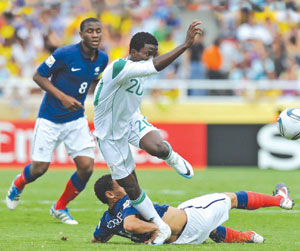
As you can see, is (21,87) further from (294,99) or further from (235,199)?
(235,199)

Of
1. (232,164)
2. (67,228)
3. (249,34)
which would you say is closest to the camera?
(67,228)

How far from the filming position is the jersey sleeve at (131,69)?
273 inches

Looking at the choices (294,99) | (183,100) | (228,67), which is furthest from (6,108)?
(294,99)

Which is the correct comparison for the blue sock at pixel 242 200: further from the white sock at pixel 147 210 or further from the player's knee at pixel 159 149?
the player's knee at pixel 159 149

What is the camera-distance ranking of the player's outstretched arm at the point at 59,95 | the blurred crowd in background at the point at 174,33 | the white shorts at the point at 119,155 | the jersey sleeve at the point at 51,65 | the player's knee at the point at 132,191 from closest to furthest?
the player's knee at the point at 132,191 < the white shorts at the point at 119,155 < the player's outstretched arm at the point at 59,95 < the jersey sleeve at the point at 51,65 < the blurred crowd in background at the point at 174,33

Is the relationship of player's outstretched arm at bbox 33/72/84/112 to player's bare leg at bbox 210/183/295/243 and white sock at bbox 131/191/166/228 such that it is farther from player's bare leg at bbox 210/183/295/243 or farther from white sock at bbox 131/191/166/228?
player's bare leg at bbox 210/183/295/243

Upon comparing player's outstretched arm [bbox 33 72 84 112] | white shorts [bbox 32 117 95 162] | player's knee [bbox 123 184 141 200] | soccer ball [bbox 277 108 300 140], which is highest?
player's outstretched arm [bbox 33 72 84 112]

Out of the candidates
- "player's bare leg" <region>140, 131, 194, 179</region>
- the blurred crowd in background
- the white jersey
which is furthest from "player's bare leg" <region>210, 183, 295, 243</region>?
the blurred crowd in background

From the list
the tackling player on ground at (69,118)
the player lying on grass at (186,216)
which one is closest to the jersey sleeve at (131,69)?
the player lying on grass at (186,216)

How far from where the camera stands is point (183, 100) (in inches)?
706

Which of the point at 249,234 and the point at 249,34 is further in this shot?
the point at 249,34

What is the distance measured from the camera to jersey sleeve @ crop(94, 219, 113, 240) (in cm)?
721

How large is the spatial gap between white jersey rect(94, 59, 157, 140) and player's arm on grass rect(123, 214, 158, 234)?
0.99 metres

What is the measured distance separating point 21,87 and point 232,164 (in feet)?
17.2
